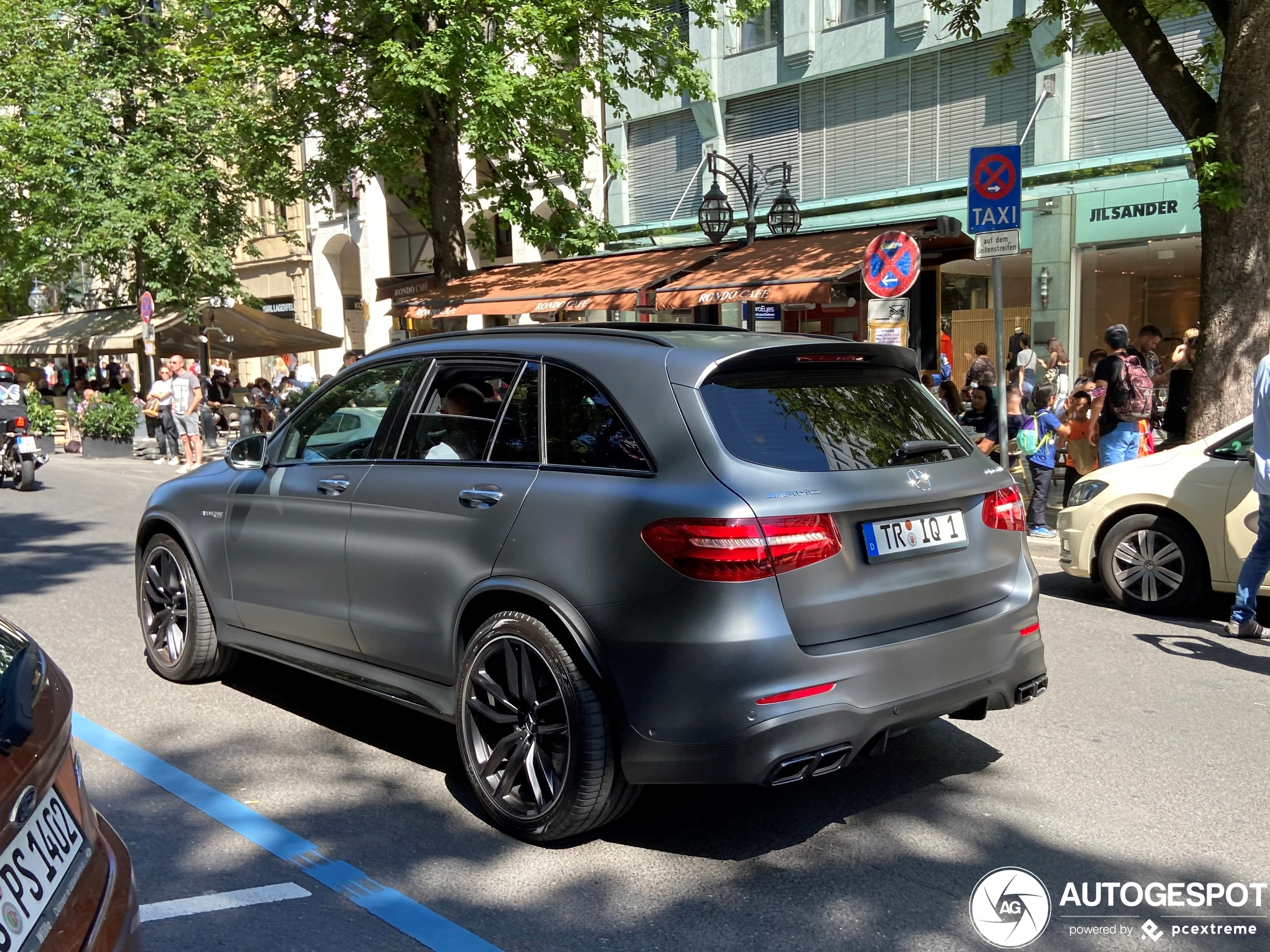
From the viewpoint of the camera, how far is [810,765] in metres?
3.61

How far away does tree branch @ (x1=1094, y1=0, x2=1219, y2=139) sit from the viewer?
9828mm

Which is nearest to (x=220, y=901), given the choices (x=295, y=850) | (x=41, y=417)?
(x=295, y=850)

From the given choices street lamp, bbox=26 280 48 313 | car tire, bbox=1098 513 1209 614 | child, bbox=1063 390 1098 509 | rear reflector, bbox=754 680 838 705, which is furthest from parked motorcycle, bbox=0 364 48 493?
street lamp, bbox=26 280 48 313

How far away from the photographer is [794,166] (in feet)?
77.8

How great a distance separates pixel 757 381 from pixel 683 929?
1.74 metres

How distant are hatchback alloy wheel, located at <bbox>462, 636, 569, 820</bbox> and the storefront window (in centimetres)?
1581

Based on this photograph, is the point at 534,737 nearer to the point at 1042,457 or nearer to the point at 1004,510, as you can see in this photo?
the point at 1004,510

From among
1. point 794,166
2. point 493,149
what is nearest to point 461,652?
point 493,149

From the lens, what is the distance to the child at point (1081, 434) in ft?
37.7

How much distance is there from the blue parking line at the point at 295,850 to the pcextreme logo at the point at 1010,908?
1394 millimetres

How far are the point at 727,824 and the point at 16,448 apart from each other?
15.0 m

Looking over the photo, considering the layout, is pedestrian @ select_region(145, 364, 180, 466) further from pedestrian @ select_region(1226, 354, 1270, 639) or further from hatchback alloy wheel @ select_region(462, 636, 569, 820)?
hatchback alloy wheel @ select_region(462, 636, 569, 820)

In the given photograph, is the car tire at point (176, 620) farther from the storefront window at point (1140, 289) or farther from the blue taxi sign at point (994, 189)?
the storefront window at point (1140, 289)

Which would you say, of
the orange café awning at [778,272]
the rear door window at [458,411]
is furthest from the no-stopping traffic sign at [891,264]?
the rear door window at [458,411]
